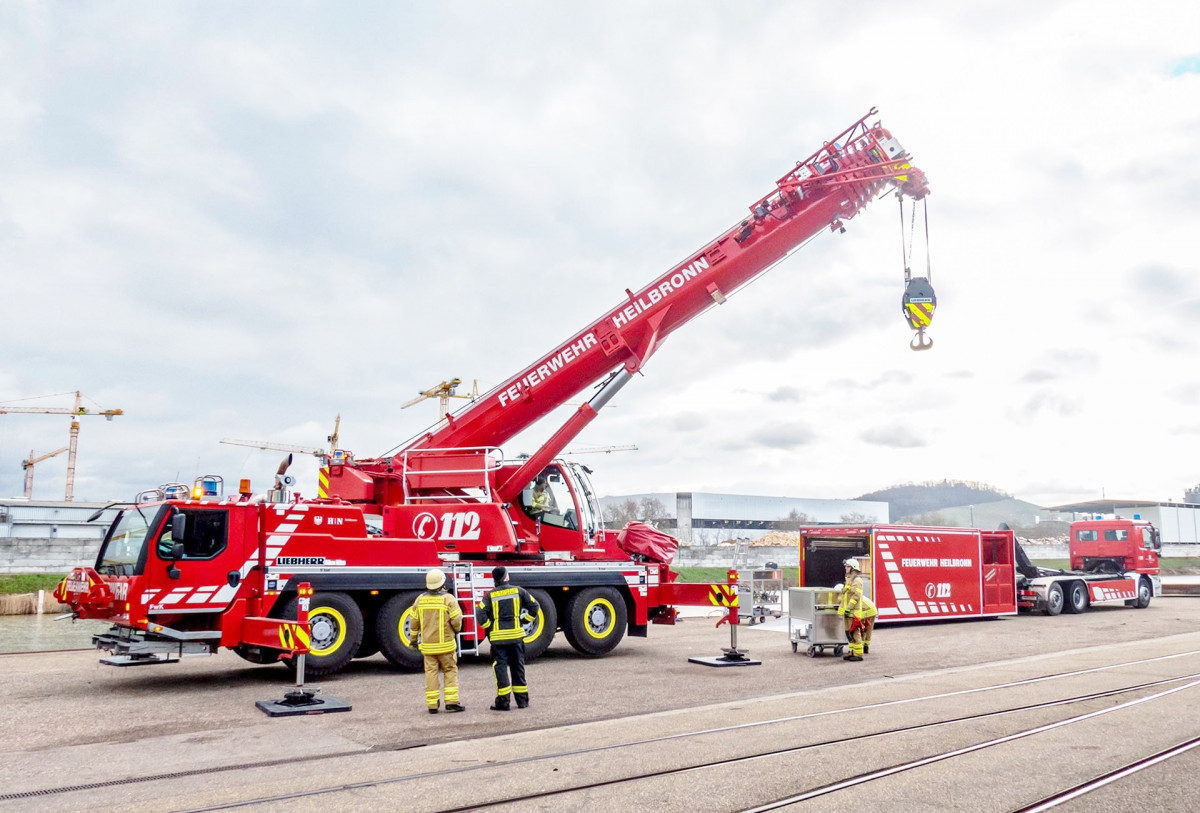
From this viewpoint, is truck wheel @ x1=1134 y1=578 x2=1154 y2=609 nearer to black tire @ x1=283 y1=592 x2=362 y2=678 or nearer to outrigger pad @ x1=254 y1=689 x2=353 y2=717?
black tire @ x1=283 y1=592 x2=362 y2=678

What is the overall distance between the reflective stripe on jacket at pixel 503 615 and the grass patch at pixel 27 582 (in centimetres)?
2744

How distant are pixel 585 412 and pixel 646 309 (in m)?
1.97

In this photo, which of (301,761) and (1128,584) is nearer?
(301,761)

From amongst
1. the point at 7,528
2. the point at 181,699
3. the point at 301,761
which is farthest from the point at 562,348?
the point at 7,528

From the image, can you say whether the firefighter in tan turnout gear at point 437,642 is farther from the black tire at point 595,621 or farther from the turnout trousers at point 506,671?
the black tire at point 595,621

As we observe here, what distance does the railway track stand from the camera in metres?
6.18

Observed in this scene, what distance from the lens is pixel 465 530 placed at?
45.1ft

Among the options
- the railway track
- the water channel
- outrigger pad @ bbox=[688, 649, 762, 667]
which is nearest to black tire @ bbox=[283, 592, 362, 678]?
the railway track

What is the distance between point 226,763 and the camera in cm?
740

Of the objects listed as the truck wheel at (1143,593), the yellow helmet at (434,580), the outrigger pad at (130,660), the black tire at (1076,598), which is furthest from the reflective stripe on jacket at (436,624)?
the truck wheel at (1143,593)

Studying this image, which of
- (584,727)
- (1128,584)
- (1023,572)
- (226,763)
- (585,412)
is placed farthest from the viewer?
(1128,584)

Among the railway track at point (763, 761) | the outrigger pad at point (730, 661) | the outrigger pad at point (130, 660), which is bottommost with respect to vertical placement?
the outrigger pad at point (730, 661)

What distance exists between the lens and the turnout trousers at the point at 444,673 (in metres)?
9.70

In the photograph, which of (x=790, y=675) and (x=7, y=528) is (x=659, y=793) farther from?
(x=7, y=528)
